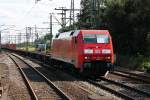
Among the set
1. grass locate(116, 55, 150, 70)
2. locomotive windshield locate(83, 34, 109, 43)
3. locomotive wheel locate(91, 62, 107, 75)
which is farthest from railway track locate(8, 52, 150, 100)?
grass locate(116, 55, 150, 70)

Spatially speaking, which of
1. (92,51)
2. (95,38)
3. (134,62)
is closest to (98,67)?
(92,51)

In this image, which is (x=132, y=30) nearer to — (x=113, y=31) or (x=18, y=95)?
(x=113, y=31)

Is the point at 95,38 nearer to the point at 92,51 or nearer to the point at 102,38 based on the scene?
the point at 102,38

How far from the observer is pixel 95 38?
1011 inches

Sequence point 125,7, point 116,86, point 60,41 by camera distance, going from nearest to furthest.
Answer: point 116,86 → point 60,41 → point 125,7

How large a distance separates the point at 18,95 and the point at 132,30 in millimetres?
23959

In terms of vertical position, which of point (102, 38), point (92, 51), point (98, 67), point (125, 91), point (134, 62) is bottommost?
point (125, 91)

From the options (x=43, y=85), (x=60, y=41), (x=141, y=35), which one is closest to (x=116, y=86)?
(x=43, y=85)

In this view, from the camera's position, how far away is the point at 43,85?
22.5 metres

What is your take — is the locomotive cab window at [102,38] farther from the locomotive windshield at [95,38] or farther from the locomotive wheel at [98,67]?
the locomotive wheel at [98,67]

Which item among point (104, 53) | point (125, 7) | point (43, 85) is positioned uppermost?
point (125, 7)

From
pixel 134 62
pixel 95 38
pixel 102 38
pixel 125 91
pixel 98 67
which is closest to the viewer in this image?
pixel 125 91

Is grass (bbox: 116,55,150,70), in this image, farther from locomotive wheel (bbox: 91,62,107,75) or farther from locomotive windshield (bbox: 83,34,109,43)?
locomotive wheel (bbox: 91,62,107,75)

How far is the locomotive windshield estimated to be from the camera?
25.5 meters
